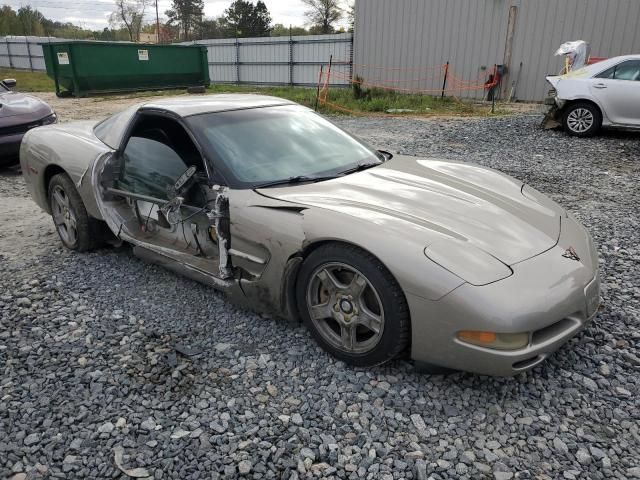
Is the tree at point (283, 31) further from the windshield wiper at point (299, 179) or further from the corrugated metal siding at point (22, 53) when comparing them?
the windshield wiper at point (299, 179)

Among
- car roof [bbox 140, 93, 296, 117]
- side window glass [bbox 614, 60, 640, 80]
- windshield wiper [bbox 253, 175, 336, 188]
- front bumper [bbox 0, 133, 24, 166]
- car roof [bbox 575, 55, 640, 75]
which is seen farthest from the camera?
car roof [bbox 575, 55, 640, 75]

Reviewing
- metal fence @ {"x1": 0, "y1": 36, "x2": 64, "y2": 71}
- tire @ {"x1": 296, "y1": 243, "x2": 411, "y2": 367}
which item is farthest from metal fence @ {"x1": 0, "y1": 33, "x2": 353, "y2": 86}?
tire @ {"x1": 296, "y1": 243, "x2": 411, "y2": 367}

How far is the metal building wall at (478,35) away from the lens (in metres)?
13.6

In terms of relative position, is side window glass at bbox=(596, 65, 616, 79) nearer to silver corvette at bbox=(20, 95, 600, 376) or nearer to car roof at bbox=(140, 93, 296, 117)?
silver corvette at bbox=(20, 95, 600, 376)

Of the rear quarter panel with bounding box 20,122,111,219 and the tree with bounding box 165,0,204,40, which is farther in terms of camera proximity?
the tree with bounding box 165,0,204,40

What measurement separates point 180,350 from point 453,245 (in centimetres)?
161

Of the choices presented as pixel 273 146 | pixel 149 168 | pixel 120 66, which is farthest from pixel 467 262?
pixel 120 66

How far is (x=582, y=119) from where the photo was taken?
29.1 ft

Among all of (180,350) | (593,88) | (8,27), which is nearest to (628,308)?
(180,350)

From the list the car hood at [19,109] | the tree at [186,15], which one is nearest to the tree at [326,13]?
the tree at [186,15]

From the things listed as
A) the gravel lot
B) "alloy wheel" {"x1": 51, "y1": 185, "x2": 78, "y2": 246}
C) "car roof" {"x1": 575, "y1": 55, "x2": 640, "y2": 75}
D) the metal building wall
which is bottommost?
the gravel lot

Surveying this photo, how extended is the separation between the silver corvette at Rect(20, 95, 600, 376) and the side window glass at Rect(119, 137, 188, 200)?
0.01 m

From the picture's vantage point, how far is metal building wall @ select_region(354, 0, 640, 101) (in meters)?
13.6

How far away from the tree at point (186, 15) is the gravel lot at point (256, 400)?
6607 centimetres
